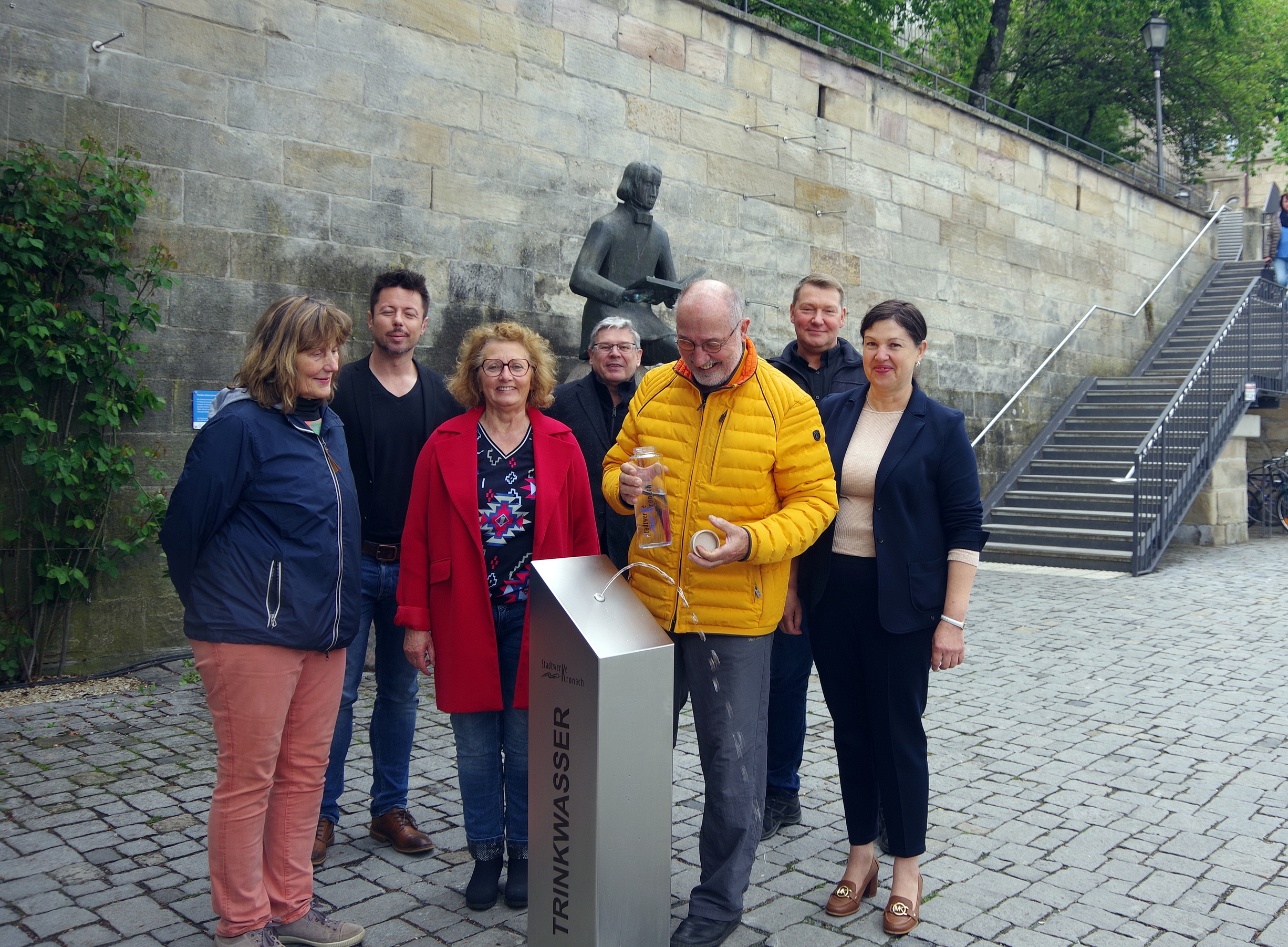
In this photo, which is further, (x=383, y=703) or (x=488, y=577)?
(x=383, y=703)

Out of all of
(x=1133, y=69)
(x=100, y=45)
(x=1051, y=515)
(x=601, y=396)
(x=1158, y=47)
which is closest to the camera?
(x=601, y=396)

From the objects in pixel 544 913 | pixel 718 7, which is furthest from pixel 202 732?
pixel 718 7

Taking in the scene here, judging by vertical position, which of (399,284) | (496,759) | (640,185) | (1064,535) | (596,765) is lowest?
(496,759)

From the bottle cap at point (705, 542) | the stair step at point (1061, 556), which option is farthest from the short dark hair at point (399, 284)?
the stair step at point (1061, 556)

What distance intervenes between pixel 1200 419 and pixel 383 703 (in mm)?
11584

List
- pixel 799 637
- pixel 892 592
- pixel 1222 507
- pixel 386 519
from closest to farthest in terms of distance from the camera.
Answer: pixel 892 592 → pixel 386 519 → pixel 799 637 → pixel 1222 507

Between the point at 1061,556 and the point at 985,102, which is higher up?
the point at 985,102

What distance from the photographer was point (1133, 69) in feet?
69.4

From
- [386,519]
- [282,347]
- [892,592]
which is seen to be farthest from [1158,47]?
[282,347]

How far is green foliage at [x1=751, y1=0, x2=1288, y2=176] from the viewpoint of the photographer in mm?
19266

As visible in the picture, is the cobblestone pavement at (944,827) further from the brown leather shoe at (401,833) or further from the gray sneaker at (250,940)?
the gray sneaker at (250,940)

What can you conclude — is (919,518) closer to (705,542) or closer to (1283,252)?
(705,542)

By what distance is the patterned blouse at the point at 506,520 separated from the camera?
134 inches

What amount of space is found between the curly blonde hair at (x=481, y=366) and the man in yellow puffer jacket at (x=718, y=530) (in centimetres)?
55
